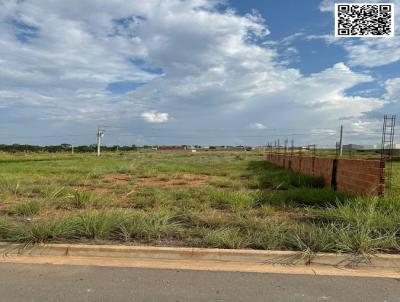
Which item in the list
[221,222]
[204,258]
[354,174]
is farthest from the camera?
[354,174]

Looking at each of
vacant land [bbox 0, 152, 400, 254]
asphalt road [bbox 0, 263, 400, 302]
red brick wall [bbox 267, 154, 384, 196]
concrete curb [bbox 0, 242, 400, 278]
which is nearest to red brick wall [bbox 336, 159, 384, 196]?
red brick wall [bbox 267, 154, 384, 196]

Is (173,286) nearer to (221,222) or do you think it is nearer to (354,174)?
(221,222)

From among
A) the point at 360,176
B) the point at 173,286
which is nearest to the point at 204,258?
the point at 173,286

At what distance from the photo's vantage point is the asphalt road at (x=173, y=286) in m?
4.85

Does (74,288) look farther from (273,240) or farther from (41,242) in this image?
(273,240)

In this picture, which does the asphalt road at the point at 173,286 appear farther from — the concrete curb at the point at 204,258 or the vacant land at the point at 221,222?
the vacant land at the point at 221,222

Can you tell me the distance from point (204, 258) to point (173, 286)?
3.90 feet

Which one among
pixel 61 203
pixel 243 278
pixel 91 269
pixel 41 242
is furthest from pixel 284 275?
pixel 61 203

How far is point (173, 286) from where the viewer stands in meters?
5.18

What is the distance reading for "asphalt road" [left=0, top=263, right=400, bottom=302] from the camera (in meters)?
4.85

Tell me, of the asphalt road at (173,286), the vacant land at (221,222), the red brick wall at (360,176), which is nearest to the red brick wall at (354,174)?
the red brick wall at (360,176)

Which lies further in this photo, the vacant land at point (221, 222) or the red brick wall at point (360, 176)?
the red brick wall at point (360, 176)

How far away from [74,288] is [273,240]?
3.00 metres

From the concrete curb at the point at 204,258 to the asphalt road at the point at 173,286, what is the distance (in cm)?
29
